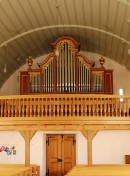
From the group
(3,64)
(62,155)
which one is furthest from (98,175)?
(3,64)

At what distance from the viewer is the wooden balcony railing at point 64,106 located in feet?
54.3

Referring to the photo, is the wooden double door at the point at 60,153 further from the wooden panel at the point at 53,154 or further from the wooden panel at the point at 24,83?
the wooden panel at the point at 24,83

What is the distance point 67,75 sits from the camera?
1886 centimetres

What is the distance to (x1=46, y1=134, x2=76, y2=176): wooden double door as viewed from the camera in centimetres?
1848

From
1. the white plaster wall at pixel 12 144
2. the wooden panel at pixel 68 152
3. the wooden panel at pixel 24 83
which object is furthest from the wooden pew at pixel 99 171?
the wooden panel at pixel 24 83

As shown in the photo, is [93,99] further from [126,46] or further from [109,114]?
[126,46]

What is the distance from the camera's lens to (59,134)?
61.6 ft

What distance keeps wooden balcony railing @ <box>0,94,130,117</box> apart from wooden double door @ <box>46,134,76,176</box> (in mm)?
2202

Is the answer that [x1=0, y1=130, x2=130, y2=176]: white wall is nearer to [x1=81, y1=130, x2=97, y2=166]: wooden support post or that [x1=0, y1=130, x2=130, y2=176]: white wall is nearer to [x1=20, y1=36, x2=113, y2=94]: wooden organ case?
[x1=81, y1=130, x2=97, y2=166]: wooden support post

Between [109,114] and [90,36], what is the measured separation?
14.3 feet

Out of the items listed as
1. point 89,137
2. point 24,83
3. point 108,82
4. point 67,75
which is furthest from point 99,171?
point 24,83

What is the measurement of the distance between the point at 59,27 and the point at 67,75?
2075mm

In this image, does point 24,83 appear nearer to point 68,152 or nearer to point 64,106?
point 64,106

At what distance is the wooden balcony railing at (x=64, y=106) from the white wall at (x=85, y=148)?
46.2 inches
